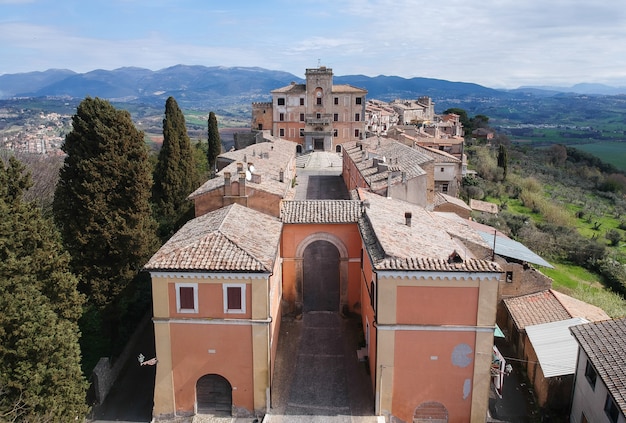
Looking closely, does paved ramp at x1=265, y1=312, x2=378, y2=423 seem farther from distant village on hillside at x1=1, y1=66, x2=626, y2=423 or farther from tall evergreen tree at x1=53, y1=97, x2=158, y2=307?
tall evergreen tree at x1=53, y1=97, x2=158, y2=307

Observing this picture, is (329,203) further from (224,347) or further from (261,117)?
(261,117)

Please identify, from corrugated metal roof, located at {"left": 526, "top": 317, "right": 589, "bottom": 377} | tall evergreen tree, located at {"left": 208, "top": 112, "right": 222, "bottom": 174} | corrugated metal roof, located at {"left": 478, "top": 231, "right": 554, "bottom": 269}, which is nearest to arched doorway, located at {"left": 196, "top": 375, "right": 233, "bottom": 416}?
corrugated metal roof, located at {"left": 526, "top": 317, "right": 589, "bottom": 377}

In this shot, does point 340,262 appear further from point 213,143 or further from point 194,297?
point 213,143

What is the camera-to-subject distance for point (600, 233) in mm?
48062

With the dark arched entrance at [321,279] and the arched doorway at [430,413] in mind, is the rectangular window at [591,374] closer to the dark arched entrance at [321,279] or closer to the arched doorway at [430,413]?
the arched doorway at [430,413]

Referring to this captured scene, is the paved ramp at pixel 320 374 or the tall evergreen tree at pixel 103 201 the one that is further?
the tall evergreen tree at pixel 103 201

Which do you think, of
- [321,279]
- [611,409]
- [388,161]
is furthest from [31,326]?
[388,161]

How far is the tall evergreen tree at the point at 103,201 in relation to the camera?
2191cm

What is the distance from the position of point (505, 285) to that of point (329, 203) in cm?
1016

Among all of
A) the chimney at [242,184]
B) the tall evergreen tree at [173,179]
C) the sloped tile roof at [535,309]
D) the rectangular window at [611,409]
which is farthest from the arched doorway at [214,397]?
the tall evergreen tree at [173,179]

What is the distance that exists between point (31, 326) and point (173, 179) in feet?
64.6

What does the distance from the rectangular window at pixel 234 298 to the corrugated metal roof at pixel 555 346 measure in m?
11.7

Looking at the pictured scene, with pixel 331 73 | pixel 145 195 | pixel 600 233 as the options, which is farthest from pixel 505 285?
pixel 331 73

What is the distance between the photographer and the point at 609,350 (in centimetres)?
1689
